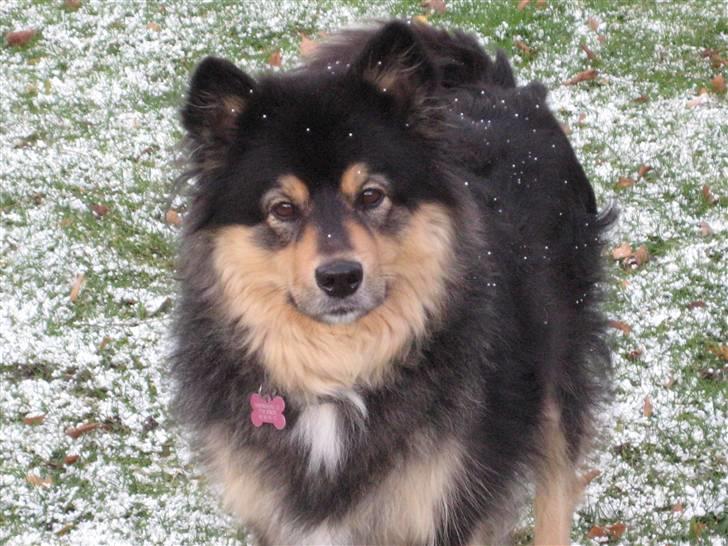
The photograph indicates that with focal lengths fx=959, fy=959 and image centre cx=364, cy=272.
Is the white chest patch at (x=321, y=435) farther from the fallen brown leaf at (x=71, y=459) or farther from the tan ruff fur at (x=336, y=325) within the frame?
the fallen brown leaf at (x=71, y=459)

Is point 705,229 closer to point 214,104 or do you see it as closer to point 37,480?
point 214,104

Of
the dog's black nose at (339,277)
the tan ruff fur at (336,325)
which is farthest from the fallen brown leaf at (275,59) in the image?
the dog's black nose at (339,277)

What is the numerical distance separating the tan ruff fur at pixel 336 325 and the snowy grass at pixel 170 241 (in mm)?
615

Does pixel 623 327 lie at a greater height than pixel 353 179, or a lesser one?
lesser

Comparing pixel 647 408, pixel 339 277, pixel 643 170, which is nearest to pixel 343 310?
pixel 339 277

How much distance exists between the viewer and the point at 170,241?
6473 mm

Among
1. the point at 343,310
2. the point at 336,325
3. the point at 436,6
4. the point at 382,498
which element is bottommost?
the point at 436,6

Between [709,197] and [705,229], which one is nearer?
[705,229]

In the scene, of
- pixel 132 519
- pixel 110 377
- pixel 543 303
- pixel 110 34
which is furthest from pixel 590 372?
pixel 110 34

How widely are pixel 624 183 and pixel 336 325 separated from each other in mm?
4580

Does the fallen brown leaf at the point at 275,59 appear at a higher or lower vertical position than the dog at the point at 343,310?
lower

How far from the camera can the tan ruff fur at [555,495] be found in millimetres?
4195

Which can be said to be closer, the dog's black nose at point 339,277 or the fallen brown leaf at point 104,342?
the dog's black nose at point 339,277

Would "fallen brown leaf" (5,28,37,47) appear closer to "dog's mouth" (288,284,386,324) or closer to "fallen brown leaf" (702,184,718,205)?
"fallen brown leaf" (702,184,718,205)
